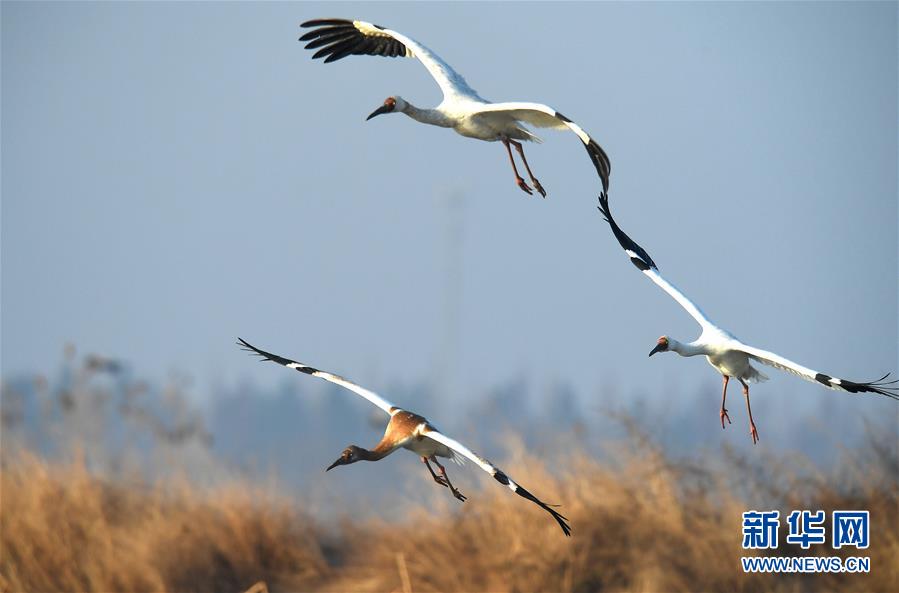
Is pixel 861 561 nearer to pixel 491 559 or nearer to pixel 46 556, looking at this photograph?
pixel 491 559

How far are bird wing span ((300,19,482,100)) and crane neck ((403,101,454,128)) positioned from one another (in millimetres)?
432

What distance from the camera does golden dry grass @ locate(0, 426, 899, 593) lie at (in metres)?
10.6

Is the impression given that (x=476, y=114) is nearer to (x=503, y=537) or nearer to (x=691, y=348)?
(x=691, y=348)

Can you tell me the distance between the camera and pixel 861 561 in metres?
10.4

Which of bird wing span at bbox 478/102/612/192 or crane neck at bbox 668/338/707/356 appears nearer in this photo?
bird wing span at bbox 478/102/612/192

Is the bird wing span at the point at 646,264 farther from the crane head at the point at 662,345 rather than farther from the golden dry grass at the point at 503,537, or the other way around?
the golden dry grass at the point at 503,537

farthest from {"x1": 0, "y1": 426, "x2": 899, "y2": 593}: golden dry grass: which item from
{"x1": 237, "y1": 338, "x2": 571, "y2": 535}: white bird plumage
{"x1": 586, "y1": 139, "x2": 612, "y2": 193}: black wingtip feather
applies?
{"x1": 586, "y1": 139, "x2": 612, "y2": 193}: black wingtip feather

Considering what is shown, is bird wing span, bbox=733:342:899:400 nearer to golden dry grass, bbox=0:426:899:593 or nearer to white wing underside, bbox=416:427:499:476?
white wing underside, bbox=416:427:499:476

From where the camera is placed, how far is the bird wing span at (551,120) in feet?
12.6

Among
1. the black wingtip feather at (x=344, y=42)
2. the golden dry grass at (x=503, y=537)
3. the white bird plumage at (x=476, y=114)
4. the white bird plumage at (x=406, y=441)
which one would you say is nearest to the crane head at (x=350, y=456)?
the white bird plumage at (x=406, y=441)

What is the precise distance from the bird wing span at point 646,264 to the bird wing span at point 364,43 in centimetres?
80

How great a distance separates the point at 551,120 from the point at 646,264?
79 cm

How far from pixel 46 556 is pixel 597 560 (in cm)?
486

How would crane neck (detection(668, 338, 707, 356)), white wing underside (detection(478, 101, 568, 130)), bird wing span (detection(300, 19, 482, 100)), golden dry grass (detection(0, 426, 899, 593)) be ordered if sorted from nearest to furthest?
white wing underside (detection(478, 101, 568, 130))
crane neck (detection(668, 338, 707, 356))
bird wing span (detection(300, 19, 482, 100))
golden dry grass (detection(0, 426, 899, 593))
